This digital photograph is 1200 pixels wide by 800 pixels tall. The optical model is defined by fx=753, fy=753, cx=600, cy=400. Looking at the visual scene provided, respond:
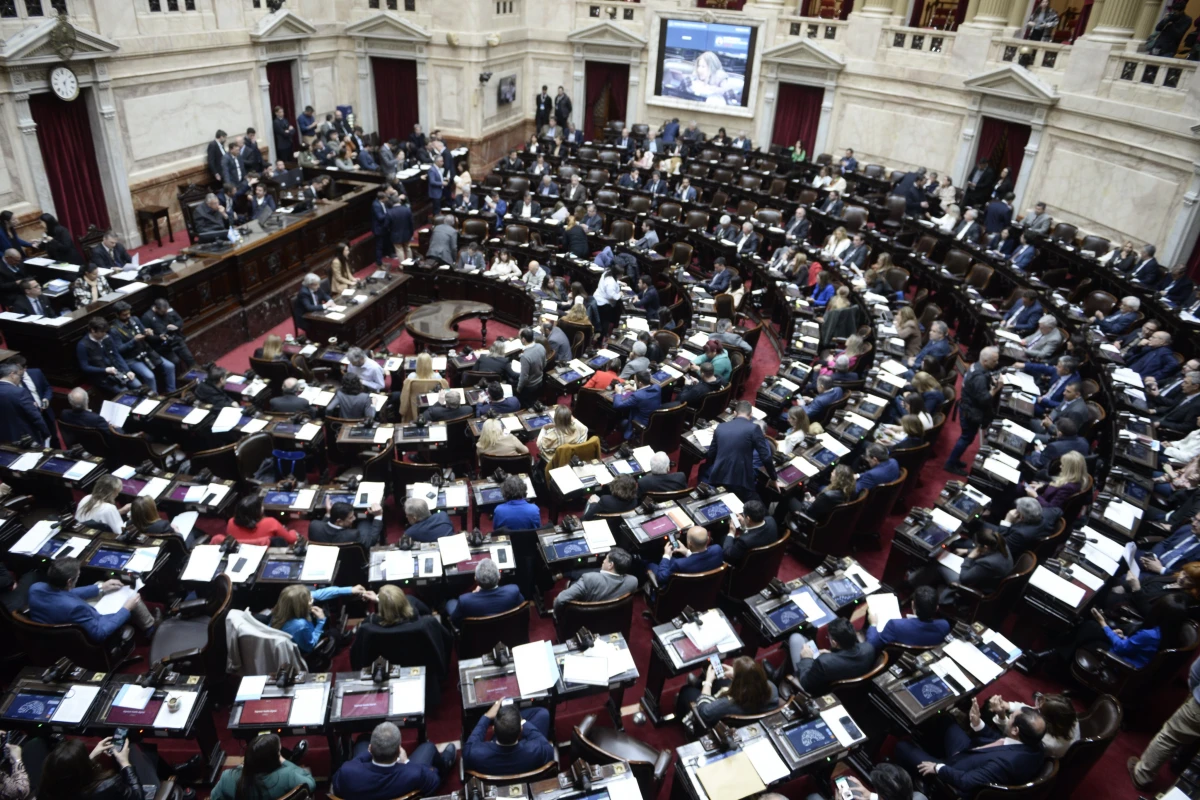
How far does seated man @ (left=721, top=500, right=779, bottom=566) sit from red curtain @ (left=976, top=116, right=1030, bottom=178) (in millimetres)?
15052

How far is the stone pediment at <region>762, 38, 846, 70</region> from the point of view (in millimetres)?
21095

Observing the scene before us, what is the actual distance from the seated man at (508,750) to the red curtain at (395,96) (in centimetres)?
2124

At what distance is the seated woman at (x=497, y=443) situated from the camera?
27.5 ft

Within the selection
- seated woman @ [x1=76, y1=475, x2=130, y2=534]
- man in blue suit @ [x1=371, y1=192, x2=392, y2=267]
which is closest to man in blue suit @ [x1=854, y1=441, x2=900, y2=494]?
seated woman @ [x1=76, y1=475, x2=130, y2=534]

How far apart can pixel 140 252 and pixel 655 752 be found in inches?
598

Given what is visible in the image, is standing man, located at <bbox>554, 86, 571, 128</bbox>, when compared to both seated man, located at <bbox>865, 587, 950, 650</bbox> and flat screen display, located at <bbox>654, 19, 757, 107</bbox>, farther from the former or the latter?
seated man, located at <bbox>865, 587, 950, 650</bbox>

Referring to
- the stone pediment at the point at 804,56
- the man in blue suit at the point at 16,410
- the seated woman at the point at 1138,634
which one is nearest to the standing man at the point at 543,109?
the stone pediment at the point at 804,56

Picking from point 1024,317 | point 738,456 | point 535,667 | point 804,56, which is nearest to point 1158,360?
point 1024,317

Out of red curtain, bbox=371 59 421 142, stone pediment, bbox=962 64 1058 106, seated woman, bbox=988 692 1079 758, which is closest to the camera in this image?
seated woman, bbox=988 692 1079 758

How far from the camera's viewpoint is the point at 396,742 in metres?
4.56

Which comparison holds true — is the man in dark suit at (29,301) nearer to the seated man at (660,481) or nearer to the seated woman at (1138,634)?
the seated man at (660,481)

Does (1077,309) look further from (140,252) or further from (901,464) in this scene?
(140,252)

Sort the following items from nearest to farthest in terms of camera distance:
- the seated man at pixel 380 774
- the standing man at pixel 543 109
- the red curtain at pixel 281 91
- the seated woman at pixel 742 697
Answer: the seated man at pixel 380 774
the seated woman at pixel 742 697
the red curtain at pixel 281 91
the standing man at pixel 543 109

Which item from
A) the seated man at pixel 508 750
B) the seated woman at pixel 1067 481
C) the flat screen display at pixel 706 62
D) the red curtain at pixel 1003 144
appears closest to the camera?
the seated man at pixel 508 750
